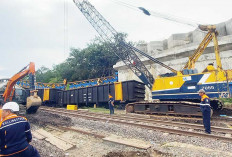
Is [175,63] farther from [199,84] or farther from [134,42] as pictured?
[134,42]

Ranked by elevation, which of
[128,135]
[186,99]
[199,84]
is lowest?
[128,135]

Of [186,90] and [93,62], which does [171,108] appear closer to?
[186,90]

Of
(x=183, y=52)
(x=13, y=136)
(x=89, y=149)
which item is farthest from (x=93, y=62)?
(x=13, y=136)

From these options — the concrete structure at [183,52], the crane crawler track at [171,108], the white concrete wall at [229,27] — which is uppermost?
the white concrete wall at [229,27]

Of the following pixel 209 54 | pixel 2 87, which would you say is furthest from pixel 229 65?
pixel 2 87

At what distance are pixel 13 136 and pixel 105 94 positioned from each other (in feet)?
43.9

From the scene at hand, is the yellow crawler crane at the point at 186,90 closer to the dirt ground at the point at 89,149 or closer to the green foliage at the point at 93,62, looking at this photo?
the dirt ground at the point at 89,149

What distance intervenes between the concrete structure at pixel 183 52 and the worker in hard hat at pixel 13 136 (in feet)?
60.2

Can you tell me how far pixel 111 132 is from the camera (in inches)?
251

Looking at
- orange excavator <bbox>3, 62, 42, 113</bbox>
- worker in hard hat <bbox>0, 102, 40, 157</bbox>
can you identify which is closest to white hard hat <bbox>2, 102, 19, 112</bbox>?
worker in hard hat <bbox>0, 102, 40, 157</bbox>

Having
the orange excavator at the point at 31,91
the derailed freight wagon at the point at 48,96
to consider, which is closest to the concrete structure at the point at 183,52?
the derailed freight wagon at the point at 48,96

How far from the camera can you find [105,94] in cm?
1588

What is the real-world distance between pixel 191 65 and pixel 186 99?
345 cm

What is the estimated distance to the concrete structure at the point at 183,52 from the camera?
1770 cm
